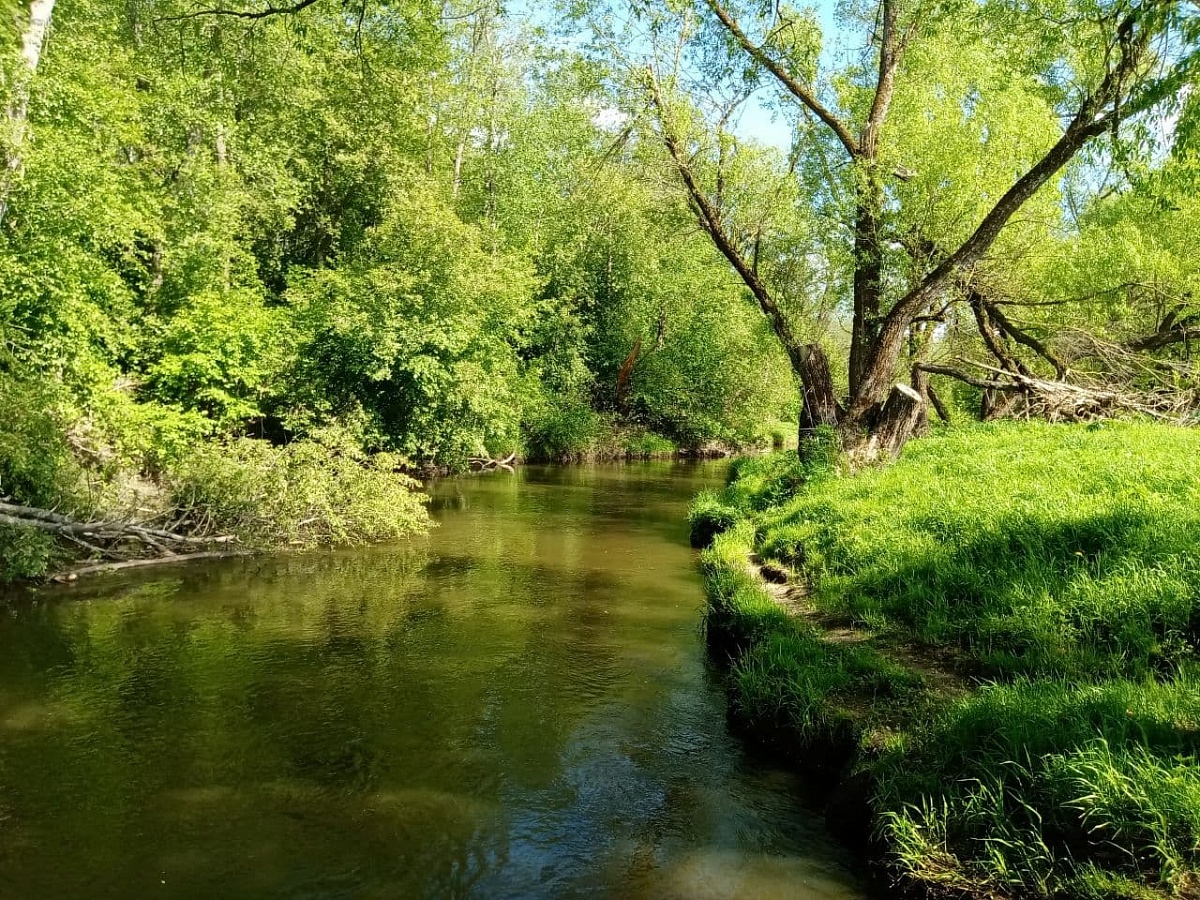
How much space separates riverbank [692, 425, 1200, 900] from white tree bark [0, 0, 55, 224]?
947 centimetres

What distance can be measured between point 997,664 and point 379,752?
17.5 feet

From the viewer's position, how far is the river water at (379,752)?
16.4 feet

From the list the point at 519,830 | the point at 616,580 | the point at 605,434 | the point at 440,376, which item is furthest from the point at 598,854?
the point at 605,434

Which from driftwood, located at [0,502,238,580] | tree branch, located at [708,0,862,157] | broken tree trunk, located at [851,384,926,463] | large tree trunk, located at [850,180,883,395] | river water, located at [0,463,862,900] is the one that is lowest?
river water, located at [0,463,862,900]

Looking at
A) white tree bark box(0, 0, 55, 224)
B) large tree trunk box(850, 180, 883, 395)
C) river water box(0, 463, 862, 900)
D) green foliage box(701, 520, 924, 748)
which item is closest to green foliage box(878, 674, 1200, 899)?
river water box(0, 463, 862, 900)

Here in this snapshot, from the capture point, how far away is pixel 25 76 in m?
8.69

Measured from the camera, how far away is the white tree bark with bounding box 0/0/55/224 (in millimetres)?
7605

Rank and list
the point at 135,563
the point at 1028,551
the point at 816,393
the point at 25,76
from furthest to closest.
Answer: the point at 816,393, the point at 135,563, the point at 25,76, the point at 1028,551

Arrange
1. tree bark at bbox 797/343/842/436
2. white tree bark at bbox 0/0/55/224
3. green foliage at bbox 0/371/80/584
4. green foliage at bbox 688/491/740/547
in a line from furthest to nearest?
1. tree bark at bbox 797/343/842/436
2. green foliage at bbox 688/491/740/547
3. green foliage at bbox 0/371/80/584
4. white tree bark at bbox 0/0/55/224

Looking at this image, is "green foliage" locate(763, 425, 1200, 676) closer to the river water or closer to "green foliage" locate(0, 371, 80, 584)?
the river water

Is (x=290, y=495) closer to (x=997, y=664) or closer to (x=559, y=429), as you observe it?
(x=997, y=664)

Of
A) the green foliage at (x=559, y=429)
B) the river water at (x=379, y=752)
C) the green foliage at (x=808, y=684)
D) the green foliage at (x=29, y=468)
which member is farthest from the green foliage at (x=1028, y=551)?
the green foliage at (x=559, y=429)

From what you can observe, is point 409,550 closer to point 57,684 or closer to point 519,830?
point 57,684

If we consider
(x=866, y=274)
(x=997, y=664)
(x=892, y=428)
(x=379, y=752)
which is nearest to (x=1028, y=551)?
(x=997, y=664)
